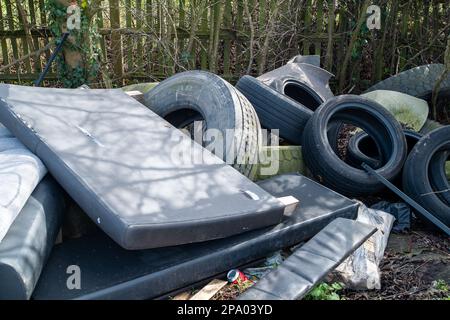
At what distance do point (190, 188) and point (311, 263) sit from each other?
80 centimetres

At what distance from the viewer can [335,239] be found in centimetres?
292

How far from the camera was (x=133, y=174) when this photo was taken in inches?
115

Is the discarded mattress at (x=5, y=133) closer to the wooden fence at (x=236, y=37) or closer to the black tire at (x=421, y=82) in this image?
the wooden fence at (x=236, y=37)

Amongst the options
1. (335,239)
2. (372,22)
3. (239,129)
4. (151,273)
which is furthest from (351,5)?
(151,273)

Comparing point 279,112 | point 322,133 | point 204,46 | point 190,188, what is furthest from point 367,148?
point 204,46

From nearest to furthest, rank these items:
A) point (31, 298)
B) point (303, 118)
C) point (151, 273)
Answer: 1. point (31, 298)
2. point (151, 273)
3. point (303, 118)

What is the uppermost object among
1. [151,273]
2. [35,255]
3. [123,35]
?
[123,35]

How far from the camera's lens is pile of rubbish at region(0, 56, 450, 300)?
2547mm

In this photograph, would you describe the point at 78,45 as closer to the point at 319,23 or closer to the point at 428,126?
the point at 319,23

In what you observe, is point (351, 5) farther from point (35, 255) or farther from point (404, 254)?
point (35, 255)

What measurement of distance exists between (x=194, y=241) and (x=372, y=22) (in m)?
4.88

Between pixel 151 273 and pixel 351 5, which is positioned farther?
pixel 351 5

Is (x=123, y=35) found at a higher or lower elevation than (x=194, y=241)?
higher

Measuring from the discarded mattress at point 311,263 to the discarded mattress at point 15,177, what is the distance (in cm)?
116
